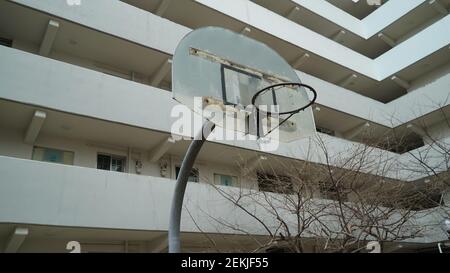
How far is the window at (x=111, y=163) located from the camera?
30.3 ft

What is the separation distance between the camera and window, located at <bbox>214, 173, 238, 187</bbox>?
1088 cm

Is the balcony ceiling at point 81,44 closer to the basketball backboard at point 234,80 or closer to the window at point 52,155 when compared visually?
the window at point 52,155

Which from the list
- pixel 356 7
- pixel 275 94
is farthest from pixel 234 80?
pixel 356 7

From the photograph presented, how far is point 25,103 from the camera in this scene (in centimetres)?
765

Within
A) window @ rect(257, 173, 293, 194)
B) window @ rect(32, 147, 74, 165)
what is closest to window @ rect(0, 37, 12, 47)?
window @ rect(32, 147, 74, 165)

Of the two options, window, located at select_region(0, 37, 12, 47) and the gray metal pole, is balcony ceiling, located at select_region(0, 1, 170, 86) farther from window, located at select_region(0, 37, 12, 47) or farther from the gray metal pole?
the gray metal pole

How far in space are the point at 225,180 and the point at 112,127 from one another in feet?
12.3

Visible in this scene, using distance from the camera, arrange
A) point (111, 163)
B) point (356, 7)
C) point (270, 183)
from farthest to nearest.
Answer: point (356, 7)
point (270, 183)
point (111, 163)

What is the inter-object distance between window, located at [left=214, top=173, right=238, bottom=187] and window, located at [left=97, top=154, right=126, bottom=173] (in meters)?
2.69

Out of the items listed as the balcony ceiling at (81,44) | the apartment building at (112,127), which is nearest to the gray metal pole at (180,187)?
the apartment building at (112,127)

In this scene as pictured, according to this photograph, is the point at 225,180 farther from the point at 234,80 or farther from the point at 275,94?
the point at 234,80

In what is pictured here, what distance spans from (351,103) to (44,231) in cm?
1135

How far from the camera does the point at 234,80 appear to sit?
4504 mm
